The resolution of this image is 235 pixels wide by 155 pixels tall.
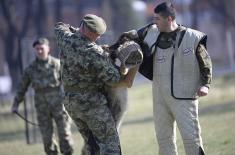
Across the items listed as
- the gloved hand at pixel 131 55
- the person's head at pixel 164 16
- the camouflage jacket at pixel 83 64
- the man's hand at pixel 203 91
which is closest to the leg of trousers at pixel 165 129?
the man's hand at pixel 203 91

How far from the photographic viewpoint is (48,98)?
13000 mm

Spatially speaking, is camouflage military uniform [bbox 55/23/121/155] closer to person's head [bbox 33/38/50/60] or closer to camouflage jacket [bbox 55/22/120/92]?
camouflage jacket [bbox 55/22/120/92]

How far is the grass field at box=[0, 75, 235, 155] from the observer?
13.2 m

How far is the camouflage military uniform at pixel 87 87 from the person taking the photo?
8945mm

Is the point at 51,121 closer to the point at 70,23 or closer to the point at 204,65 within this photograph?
the point at 204,65

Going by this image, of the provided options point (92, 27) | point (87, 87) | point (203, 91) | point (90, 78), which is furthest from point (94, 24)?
point (203, 91)

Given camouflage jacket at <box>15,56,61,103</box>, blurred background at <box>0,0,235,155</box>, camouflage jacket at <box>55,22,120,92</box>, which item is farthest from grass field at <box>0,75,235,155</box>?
camouflage jacket at <box>55,22,120,92</box>

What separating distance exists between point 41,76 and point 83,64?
4086 mm

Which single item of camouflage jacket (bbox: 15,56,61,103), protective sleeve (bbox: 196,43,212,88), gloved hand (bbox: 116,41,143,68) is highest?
gloved hand (bbox: 116,41,143,68)

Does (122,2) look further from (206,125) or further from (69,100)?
(69,100)

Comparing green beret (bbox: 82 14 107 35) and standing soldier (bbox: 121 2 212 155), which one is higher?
green beret (bbox: 82 14 107 35)

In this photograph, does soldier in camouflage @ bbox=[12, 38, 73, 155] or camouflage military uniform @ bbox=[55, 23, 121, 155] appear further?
soldier in camouflage @ bbox=[12, 38, 73, 155]

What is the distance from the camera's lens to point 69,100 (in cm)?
916

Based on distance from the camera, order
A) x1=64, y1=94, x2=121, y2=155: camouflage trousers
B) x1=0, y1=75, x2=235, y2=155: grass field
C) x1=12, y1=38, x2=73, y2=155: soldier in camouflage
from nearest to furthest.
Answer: x1=64, y1=94, x2=121, y2=155: camouflage trousers
x1=12, y1=38, x2=73, y2=155: soldier in camouflage
x1=0, y1=75, x2=235, y2=155: grass field
